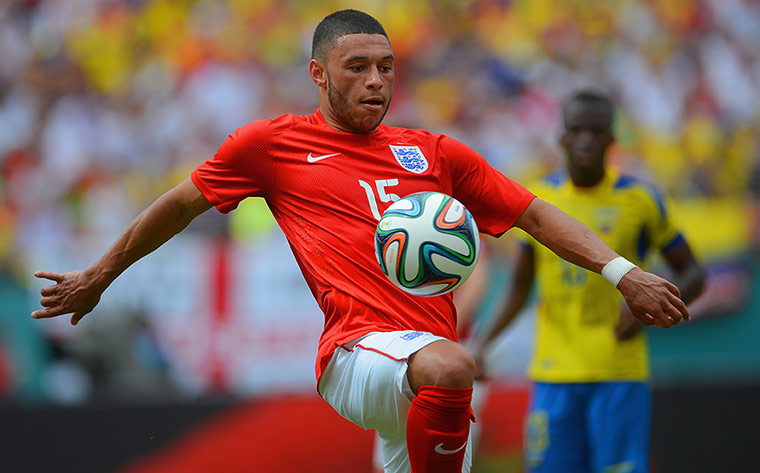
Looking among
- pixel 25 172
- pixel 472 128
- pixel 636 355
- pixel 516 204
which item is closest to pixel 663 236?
pixel 636 355

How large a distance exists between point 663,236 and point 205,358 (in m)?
4.81

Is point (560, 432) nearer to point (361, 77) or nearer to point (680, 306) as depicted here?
point (680, 306)

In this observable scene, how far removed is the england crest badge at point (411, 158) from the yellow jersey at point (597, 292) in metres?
1.84

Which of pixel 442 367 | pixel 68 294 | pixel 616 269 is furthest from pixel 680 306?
pixel 68 294

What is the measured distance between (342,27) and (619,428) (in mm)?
2821

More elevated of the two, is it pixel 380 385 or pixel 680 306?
pixel 680 306

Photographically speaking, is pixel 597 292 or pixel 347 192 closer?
pixel 347 192

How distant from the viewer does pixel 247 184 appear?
3820 millimetres

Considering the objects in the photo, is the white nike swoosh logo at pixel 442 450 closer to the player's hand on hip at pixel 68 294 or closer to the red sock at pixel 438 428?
the red sock at pixel 438 428

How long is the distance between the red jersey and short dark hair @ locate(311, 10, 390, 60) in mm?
327

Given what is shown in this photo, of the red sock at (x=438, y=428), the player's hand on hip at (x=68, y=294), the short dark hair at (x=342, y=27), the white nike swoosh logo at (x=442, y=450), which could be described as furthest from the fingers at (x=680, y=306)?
the player's hand on hip at (x=68, y=294)

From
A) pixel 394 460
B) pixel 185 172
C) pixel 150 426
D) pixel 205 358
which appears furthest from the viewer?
pixel 185 172

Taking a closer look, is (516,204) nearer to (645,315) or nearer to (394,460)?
(645,315)

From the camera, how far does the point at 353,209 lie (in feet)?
12.2
